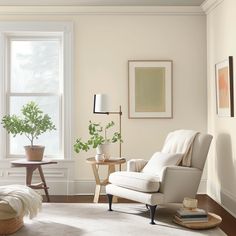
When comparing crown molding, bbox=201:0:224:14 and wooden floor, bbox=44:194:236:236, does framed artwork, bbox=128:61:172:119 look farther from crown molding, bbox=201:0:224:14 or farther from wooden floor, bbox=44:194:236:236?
wooden floor, bbox=44:194:236:236

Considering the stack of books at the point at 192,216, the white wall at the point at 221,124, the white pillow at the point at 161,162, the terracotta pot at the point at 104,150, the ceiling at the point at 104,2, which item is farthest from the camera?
the ceiling at the point at 104,2

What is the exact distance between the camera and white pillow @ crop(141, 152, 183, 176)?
16.6 ft

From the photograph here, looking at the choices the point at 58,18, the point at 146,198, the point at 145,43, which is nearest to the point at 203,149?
the point at 146,198

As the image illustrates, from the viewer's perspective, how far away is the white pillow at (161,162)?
16.6ft

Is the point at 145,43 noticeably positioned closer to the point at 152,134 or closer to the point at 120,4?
the point at 120,4

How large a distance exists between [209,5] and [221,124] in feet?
5.30

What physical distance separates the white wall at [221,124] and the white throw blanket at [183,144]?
49 cm

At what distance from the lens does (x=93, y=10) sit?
6566mm

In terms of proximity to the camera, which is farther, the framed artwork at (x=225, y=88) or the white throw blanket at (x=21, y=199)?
the framed artwork at (x=225, y=88)

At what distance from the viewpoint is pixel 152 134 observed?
21.8ft

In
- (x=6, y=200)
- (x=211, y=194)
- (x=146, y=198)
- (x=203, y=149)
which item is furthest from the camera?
(x=211, y=194)

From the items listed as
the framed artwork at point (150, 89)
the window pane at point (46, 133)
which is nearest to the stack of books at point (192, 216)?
the framed artwork at point (150, 89)

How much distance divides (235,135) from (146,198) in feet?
4.20

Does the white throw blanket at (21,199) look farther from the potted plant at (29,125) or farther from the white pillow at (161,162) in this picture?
the potted plant at (29,125)
